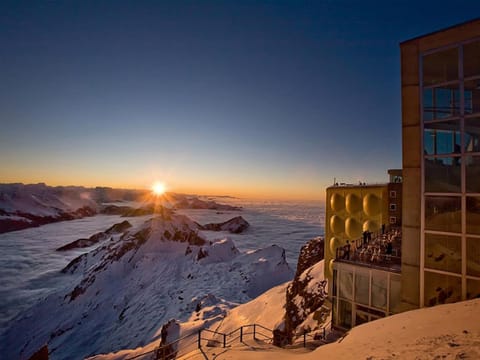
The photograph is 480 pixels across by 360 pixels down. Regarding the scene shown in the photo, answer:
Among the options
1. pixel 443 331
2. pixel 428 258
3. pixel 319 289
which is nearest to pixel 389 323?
pixel 443 331

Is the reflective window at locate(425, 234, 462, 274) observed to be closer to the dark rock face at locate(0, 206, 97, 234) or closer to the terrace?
the terrace

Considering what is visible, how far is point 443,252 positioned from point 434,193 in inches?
87.3

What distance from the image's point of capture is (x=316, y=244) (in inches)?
1072

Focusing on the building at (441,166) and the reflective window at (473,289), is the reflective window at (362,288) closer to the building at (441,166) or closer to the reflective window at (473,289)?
the building at (441,166)

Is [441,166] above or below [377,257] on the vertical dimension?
above

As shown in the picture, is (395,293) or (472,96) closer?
(472,96)

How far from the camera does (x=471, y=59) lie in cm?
943

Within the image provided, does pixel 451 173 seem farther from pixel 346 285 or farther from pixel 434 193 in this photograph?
pixel 346 285

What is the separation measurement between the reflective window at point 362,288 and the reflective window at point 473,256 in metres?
3.45

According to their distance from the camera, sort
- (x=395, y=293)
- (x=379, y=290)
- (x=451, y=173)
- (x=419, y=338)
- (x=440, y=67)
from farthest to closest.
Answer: (x=379, y=290)
(x=395, y=293)
(x=440, y=67)
(x=451, y=173)
(x=419, y=338)

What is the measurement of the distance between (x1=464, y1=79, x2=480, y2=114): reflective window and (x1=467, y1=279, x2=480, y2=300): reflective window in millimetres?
6026

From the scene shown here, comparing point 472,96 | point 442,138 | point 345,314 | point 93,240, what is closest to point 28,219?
A: point 93,240

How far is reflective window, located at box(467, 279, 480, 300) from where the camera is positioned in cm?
898

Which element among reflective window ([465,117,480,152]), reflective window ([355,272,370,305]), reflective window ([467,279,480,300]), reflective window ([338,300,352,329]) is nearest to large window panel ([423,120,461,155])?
reflective window ([465,117,480,152])
